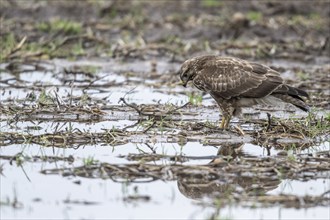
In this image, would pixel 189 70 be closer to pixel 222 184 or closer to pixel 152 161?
pixel 152 161

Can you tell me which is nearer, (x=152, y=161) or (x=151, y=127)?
(x=152, y=161)

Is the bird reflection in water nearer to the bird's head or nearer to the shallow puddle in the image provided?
the shallow puddle

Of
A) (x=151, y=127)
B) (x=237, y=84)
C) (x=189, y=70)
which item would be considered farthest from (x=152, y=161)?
(x=189, y=70)

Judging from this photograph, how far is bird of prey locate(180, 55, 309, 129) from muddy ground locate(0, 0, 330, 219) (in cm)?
29

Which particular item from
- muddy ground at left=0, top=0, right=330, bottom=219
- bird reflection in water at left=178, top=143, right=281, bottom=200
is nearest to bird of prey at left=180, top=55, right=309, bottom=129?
muddy ground at left=0, top=0, right=330, bottom=219

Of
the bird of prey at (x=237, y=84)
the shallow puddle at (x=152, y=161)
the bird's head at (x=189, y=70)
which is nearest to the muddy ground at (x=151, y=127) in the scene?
the shallow puddle at (x=152, y=161)

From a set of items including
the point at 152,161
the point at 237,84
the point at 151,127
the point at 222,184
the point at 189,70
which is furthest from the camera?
the point at 189,70

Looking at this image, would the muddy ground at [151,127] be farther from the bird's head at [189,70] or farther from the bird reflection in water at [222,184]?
the bird's head at [189,70]

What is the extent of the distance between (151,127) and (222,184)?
225 centimetres

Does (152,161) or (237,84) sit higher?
(237,84)

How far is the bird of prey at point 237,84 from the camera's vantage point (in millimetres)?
10664

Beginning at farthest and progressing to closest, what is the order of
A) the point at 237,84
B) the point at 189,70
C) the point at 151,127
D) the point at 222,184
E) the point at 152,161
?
the point at 189,70
the point at 237,84
the point at 151,127
the point at 152,161
the point at 222,184

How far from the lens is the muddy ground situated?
25.8ft

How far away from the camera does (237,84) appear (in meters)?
10.8
